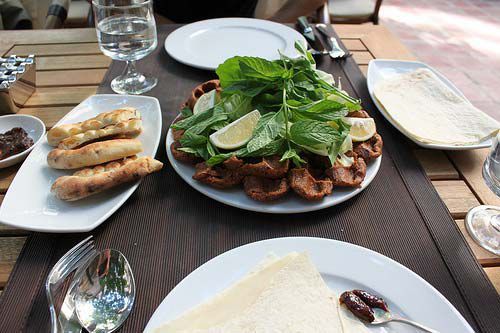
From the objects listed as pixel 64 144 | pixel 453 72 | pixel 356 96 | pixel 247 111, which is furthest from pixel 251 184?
pixel 453 72

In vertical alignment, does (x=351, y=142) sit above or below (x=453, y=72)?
above

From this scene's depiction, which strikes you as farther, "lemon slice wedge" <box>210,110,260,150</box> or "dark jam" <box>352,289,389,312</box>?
"lemon slice wedge" <box>210,110,260,150</box>

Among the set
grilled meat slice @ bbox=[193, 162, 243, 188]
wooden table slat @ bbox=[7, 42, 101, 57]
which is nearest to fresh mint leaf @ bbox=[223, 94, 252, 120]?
grilled meat slice @ bbox=[193, 162, 243, 188]

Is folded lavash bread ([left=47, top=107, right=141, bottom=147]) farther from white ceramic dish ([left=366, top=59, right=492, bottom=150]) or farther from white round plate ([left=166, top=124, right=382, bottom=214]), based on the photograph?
white ceramic dish ([left=366, top=59, right=492, bottom=150])

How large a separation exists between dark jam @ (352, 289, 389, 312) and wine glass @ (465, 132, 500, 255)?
336 millimetres

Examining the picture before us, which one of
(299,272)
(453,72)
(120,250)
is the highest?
(299,272)

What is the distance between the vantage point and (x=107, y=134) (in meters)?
1.00

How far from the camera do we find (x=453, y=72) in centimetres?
377

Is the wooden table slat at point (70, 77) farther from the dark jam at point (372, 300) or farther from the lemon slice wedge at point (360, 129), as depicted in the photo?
the dark jam at point (372, 300)

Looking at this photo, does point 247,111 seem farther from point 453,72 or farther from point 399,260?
point 453,72

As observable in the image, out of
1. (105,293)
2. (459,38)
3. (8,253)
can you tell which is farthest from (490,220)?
(459,38)

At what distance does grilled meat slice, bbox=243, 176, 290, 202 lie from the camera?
861mm

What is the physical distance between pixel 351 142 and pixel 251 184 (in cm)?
29

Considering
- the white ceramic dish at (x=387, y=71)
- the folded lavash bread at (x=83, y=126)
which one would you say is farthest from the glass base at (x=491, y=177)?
the folded lavash bread at (x=83, y=126)
